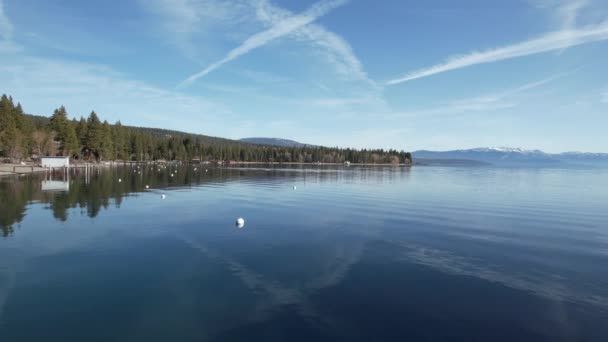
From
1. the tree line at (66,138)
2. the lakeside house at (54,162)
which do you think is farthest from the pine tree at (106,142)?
the lakeside house at (54,162)

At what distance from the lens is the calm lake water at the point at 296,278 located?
37.6 feet

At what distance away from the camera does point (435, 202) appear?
4328 centimetres

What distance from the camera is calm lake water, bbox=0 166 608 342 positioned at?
37.6ft

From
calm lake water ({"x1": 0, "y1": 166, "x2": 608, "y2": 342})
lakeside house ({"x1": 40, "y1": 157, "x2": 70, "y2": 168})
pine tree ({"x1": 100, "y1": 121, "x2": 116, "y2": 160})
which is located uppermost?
pine tree ({"x1": 100, "y1": 121, "x2": 116, "y2": 160})

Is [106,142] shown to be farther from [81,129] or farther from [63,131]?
[63,131]

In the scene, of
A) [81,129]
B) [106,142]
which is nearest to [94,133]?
[81,129]

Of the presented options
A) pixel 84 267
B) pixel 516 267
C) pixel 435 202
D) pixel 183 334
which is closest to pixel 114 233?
pixel 84 267

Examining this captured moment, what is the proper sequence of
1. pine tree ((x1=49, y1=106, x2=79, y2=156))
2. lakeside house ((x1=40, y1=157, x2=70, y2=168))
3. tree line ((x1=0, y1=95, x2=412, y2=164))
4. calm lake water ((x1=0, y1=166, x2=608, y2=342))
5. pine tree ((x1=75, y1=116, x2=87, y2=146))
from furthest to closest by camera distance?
pine tree ((x1=75, y1=116, x2=87, y2=146)) → pine tree ((x1=49, y1=106, x2=79, y2=156)) → lakeside house ((x1=40, y1=157, x2=70, y2=168)) → tree line ((x1=0, y1=95, x2=412, y2=164)) → calm lake water ((x1=0, y1=166, x2=608, y2=342))

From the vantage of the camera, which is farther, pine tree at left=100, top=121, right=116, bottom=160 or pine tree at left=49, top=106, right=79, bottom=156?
pine tree at left=100, top=121, right=116, bottom=160

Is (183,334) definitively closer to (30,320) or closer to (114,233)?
(30,320)

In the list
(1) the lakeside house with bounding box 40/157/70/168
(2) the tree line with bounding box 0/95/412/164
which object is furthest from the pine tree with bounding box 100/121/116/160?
(1) the lakeside house with bounding box 40/157/70/168

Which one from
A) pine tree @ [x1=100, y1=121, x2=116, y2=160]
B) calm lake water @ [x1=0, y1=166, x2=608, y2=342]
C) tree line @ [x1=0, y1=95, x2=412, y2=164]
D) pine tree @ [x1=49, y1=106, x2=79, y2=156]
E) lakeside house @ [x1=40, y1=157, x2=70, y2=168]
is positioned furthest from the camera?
pine tree @ [x1=100, y1=121, x2=116, y2=160]

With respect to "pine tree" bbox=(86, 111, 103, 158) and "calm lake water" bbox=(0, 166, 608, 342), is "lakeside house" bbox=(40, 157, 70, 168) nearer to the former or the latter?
"pine tree" bbox=(86, 111, 103, 158)

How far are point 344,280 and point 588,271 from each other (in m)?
11.9
